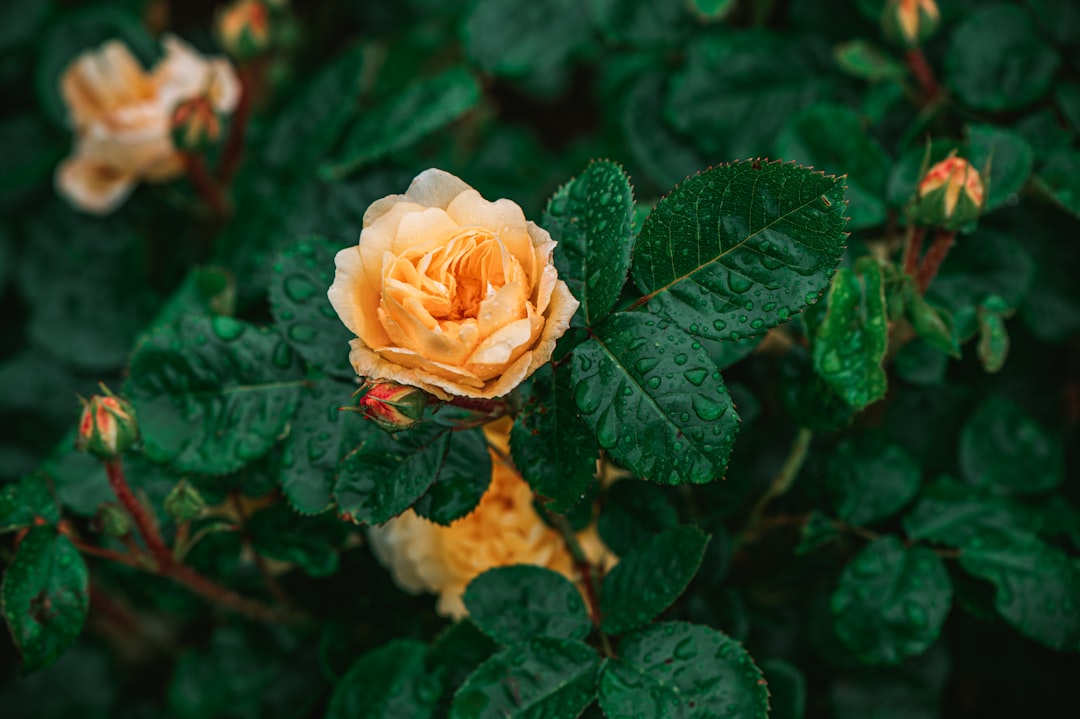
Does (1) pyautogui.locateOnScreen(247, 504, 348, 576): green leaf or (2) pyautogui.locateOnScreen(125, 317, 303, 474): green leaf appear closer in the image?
(2) pyautogui.locateOnScreen(125, 317, 303, 474): green leaf

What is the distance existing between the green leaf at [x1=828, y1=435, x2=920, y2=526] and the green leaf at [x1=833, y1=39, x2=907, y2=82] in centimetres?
44

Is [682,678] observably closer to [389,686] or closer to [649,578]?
[649,578]

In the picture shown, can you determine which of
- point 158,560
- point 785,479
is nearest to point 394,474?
point 158,560

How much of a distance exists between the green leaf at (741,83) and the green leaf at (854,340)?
490 millimetres

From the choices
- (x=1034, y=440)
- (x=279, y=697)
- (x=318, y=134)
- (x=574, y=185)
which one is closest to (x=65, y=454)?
(x=279, y=697)

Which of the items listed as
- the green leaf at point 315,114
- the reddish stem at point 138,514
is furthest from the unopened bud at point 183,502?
the green leaf at point 315,114

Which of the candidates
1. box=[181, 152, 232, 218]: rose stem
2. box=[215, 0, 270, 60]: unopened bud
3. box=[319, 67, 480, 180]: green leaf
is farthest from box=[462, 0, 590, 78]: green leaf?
box=[181, 152, 232, 218]: rose stem

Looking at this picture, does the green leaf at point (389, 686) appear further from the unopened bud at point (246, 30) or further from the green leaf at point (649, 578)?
the unopened bud at point (246, 30)

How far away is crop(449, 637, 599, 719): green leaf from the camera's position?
69 cm

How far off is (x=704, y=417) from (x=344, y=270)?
10.2 inches

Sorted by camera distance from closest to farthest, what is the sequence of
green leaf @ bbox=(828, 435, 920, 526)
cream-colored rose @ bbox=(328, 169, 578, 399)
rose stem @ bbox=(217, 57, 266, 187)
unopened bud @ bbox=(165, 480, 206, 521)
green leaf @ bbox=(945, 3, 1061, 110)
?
1. cream-colored rose @ bbox=(328, 169, 578, 399)
2. unopened bud @ bbox=(165, 480, 206, 521)
3. green leaf @ bbox=(828, 435, 920, 526)
4. green leaf @ bbox=(945, 3, 1061, 110)
5. rose stem @ bbox=(217, 57, 266, 187)

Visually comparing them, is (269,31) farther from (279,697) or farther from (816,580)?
(816,580)

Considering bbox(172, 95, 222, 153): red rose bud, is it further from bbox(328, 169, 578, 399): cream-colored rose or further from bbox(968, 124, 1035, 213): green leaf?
bbox(968, 124, 1035, 213): green leaf

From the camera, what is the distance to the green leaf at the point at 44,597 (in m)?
0.73
